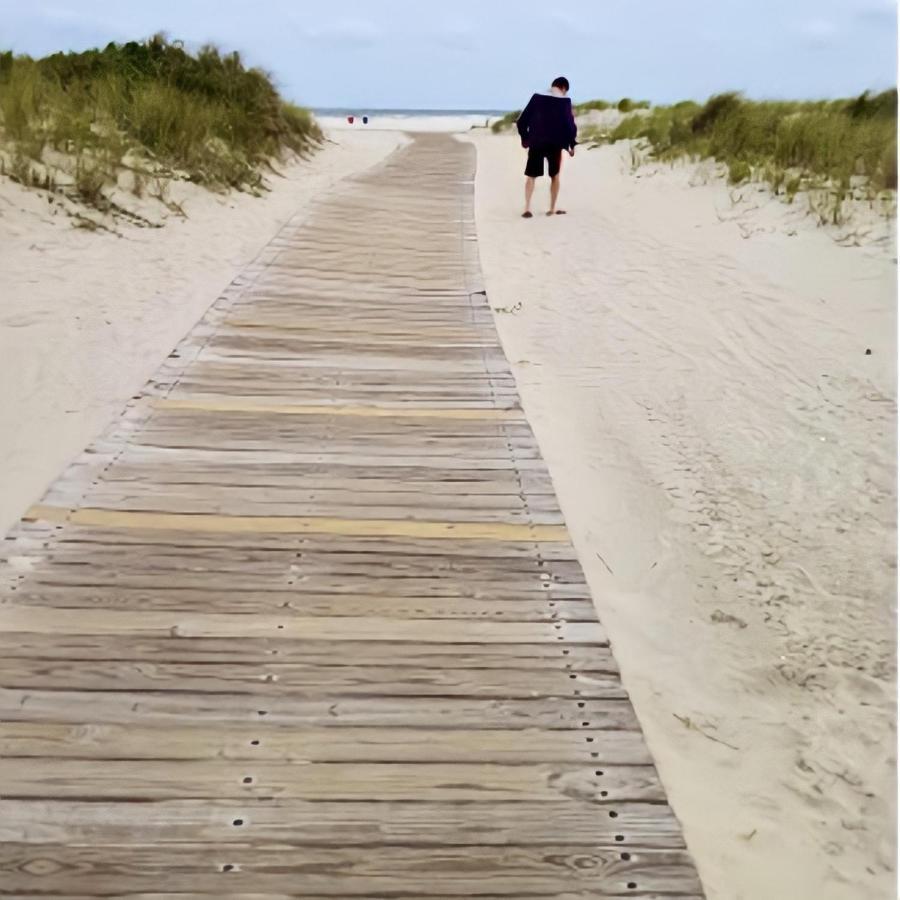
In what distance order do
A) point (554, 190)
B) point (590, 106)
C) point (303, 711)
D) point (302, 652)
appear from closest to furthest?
point (303, 711), point (302, 652), point (554, 190), point (590, 106)

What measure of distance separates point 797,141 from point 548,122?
352 cm

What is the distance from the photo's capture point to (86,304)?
18.2 ft

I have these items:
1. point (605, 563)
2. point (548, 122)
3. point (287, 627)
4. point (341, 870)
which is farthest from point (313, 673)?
point (548, 122)

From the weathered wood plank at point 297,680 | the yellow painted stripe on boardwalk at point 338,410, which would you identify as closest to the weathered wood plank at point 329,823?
the weathered wood plank at point 297,680

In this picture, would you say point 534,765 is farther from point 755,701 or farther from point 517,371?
point 517,371

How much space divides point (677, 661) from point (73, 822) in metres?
1.60

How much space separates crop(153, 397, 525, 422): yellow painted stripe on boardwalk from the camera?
3.93m

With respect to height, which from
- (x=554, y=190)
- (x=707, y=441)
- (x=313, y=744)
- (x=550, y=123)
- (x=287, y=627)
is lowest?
(x=313, y=744)

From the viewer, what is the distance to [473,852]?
181 cm

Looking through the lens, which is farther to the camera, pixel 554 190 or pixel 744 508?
pixel 554 190

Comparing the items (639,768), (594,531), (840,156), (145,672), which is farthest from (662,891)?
(840,156)

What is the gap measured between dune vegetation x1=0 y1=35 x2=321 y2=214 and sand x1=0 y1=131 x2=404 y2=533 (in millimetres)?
453

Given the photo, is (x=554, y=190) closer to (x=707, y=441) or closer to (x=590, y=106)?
(x=707, y=441)

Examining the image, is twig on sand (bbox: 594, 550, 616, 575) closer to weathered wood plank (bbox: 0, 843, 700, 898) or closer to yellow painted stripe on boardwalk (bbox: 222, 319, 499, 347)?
weathered wood plank (bbox: 0, 843, 700, 898)
